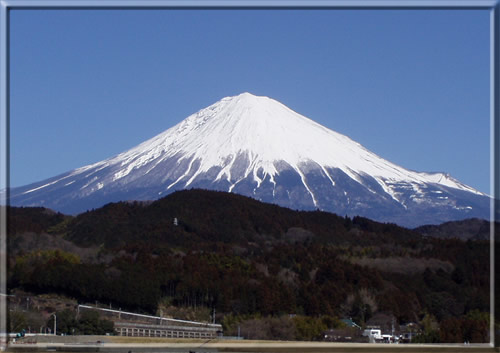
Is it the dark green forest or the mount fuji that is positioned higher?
the mount fuji

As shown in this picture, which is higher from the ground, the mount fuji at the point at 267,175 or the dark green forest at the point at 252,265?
the mount fuji at the point at 267,175

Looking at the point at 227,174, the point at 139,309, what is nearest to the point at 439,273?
the point at 139,309

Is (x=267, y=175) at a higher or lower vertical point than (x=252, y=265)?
higher

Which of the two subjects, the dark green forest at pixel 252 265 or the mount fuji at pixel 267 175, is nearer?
the dark green forest at pixel 252 265

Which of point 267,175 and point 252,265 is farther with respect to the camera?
point 267,175

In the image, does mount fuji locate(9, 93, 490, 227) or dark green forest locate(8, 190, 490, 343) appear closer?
dark green forest locate(8, 190, 490, 343)
